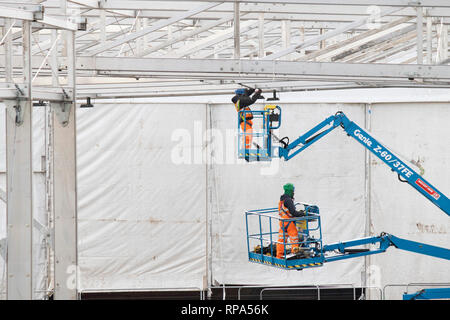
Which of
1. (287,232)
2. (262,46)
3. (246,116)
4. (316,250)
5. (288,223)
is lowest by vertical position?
(316,250)

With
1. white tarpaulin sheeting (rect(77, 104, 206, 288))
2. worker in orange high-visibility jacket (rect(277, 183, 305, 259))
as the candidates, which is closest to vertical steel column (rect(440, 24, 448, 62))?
worker in orange high-visibility jacket (rect(277, 183, 305, 259))

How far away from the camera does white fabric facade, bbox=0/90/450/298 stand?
1891cm

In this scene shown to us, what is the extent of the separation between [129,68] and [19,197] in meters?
3.97

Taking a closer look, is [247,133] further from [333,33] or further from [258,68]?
[333,33]

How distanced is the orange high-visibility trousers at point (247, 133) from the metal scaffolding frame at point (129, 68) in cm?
83

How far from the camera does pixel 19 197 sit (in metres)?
9.69

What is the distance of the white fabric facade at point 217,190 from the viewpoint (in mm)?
18906

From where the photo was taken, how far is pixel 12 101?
9812 millimetres

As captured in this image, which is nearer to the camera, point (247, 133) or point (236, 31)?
point (236, 31)

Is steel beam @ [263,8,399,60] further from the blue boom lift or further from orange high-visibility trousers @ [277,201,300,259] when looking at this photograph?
orange high-visibility trousers @ [277,201,300,259]

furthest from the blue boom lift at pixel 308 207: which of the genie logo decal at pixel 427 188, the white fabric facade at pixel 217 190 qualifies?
the white fabric facade at pixel 217 190

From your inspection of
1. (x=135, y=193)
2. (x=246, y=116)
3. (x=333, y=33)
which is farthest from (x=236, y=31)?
(x=135, y=193)

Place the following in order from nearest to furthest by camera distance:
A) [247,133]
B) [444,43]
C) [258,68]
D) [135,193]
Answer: [258,68] < [247,133] < [444,43] < [135,193]

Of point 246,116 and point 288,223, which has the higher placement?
point 246,116
